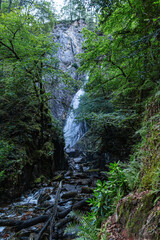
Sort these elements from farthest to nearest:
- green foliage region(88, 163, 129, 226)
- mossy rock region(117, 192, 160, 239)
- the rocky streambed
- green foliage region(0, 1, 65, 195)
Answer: green foliage region(0, 1, 65, 195) → the rocky streambed → green foliage region(88, 163, 129, 226) → mossy rock region(117, 192, 160, 239)

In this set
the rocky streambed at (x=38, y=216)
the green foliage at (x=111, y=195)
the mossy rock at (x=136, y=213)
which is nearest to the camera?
the mossy rock at (x=136, y=213)

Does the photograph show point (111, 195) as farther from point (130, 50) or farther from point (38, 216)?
point (130, 50)

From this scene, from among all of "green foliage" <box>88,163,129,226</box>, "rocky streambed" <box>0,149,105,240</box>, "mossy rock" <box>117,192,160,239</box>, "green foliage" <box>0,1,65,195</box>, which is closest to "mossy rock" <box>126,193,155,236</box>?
"mossy rock" <box>117,192,160,239</box>

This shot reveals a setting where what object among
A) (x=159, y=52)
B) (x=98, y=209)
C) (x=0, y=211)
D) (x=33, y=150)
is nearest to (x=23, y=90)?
(x=33, y=150)

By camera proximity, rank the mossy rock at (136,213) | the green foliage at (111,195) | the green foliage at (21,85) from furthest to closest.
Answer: the green foliage at (21,85), the green foliage at (111,195), the mossy rock at (136,213)

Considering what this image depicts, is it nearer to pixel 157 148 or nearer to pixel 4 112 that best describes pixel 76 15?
pixel 4 112

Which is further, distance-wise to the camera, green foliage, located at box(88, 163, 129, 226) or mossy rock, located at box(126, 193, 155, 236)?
green foliage, located at box(88, 163, 129, 226)

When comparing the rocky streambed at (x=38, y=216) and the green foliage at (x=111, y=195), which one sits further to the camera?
the rocky streambed at (x=38, y=216)

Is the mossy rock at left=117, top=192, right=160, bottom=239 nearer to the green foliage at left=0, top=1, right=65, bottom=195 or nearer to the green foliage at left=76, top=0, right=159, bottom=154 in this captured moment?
the green foliage at left=76, top=0, right=159, bottom=154

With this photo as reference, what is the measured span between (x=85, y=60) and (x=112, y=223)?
5.22 m

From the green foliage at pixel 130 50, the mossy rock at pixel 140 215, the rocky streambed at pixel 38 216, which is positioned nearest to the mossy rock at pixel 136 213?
the mossy rock at pixel 140 215

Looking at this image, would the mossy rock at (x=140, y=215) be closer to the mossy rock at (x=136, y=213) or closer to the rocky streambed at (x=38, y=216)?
the mossy rock at (x=136, y=213)

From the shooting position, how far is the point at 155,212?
110 cm

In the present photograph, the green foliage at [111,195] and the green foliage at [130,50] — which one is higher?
the green foliage at [130,50]
